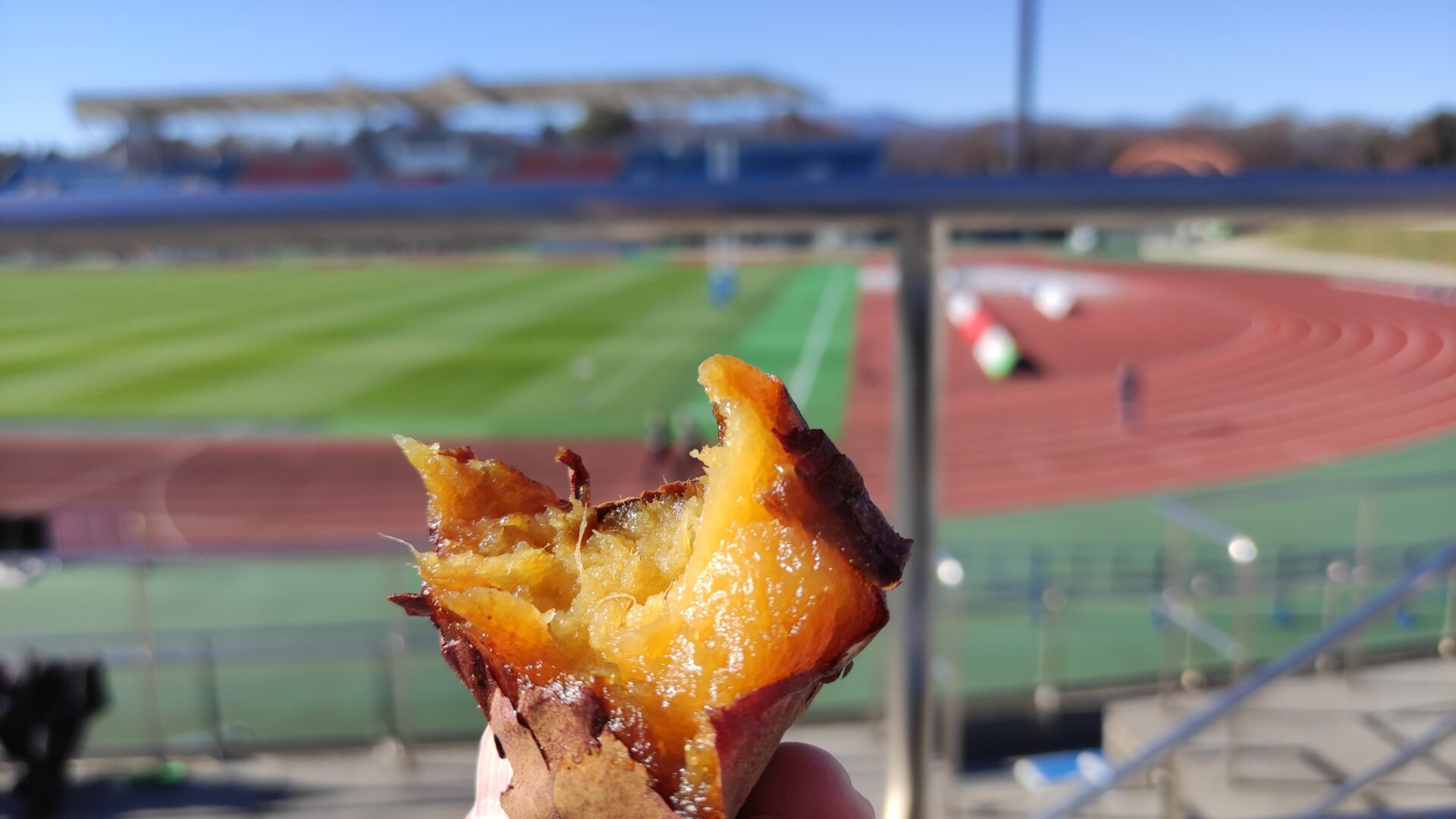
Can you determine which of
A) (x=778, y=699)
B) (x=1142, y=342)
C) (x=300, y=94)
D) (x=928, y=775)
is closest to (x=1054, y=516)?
(x=928, y=775)

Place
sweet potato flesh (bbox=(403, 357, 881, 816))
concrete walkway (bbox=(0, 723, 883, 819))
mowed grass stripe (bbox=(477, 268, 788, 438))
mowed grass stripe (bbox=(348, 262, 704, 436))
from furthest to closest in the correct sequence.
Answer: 1. mowed grass stripe (bbox=(477, 268, 788, 438))
2. mowed grass stripe (bbox=(348, 262, 704, 436))
3. concrete walkway (bbox=(0, 723, 883, 819))
4. sweet potato flesh (bbox=(403, 357, 881, 816))

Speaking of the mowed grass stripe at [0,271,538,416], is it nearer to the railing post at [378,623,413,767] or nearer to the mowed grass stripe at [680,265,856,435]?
the mowed grass stripe at [680,265,856,435]

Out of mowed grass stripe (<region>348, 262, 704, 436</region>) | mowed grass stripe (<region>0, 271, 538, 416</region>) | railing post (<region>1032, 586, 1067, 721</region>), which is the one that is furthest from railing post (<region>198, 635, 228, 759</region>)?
mowed grass stripe (<region>0, 271, 538, 416</region>)

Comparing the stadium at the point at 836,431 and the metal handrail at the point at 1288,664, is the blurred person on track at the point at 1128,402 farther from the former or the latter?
the metal handrail at the point at 1288,664

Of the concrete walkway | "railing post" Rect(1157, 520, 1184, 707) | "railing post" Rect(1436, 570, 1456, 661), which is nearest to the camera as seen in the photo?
the concrete walkway

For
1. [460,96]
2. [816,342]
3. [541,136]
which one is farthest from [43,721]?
[541,136]

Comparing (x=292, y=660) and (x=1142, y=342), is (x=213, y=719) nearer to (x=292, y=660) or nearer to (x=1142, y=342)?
(x=292, y=660)

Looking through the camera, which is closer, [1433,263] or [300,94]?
[1433,263]

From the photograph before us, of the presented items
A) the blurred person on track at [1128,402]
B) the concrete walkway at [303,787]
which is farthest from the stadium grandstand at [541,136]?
the concrete walkway at [303,787]
